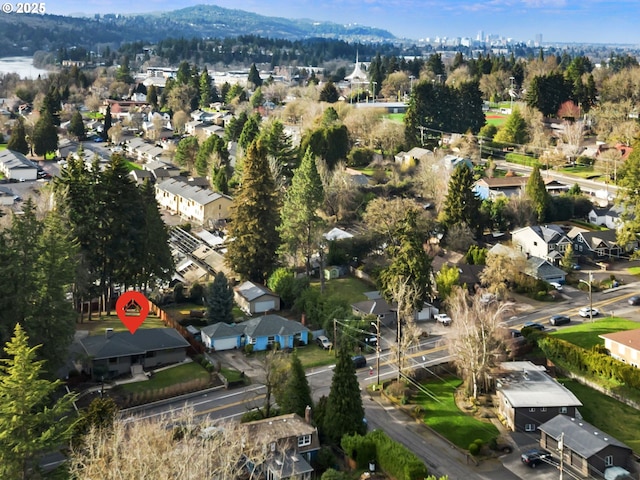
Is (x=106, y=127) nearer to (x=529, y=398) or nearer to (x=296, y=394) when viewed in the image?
(x=296, y=394)

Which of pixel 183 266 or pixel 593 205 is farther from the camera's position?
pixel 593 205

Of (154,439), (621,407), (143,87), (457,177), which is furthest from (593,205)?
(143,87)

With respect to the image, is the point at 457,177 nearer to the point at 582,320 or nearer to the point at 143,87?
the point at 582,320

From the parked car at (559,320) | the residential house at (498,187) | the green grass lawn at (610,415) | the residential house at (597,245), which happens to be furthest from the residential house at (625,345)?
the residential house at (498,187)

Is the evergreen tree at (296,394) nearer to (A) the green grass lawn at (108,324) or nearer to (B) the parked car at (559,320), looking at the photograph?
Result: (A) the green grass lawn at (108,324)

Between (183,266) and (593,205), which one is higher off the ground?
(593,205)

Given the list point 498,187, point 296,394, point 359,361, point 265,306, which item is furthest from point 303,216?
point 498,187

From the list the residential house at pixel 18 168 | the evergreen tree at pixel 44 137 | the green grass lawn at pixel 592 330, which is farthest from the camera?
the evergreen tree at pixel 44 137

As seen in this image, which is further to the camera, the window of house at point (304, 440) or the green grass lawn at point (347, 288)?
the green grass lawn at point (347, 288)

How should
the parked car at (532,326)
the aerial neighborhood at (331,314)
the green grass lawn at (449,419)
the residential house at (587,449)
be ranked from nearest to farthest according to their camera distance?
the aerial neighborhood at (331,314)
the residential house at (587,449)
the green grass lawn at (449,419)
the parked car at (532,326)
